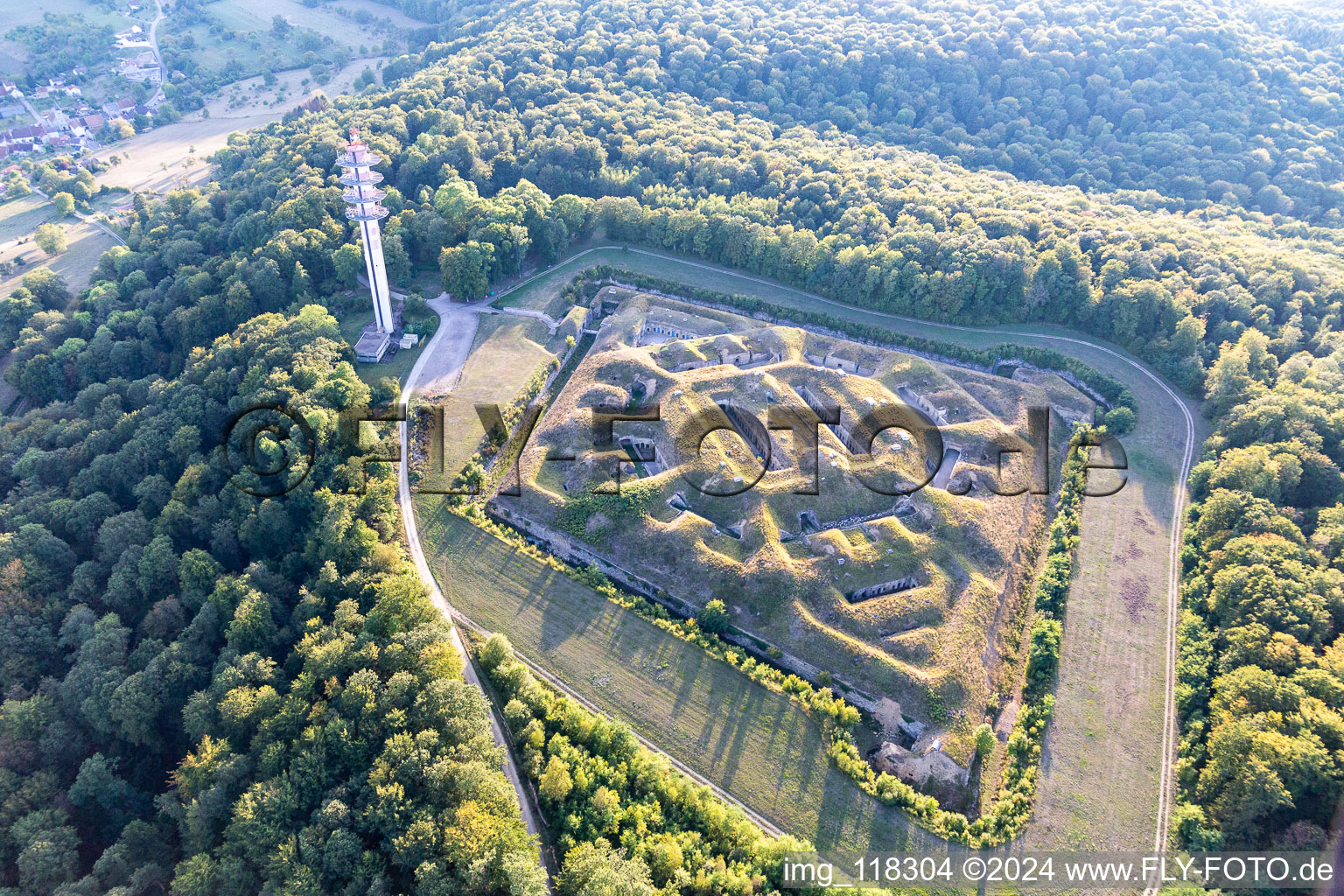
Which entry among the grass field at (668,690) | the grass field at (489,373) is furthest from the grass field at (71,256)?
the grass field at (668,690)

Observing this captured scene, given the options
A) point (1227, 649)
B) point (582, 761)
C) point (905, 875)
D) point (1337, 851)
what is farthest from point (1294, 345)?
point (582, 761)

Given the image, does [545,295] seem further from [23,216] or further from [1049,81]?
[23,216]

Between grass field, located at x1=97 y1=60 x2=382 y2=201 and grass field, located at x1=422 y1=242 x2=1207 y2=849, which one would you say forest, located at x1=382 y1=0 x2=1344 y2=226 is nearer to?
grass field, located at x1=422 y1=242 x2=1207 y2=849

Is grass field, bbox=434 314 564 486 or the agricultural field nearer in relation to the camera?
the agricultural field

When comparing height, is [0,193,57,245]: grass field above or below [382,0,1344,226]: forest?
below

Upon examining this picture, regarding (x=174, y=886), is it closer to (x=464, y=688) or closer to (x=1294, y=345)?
(x=464, y=688)

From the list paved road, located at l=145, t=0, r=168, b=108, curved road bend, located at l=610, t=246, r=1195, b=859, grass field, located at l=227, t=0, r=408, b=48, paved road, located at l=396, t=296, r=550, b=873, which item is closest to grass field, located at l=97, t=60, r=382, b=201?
paved road, located at l=145, t=0, r=168, b=108
